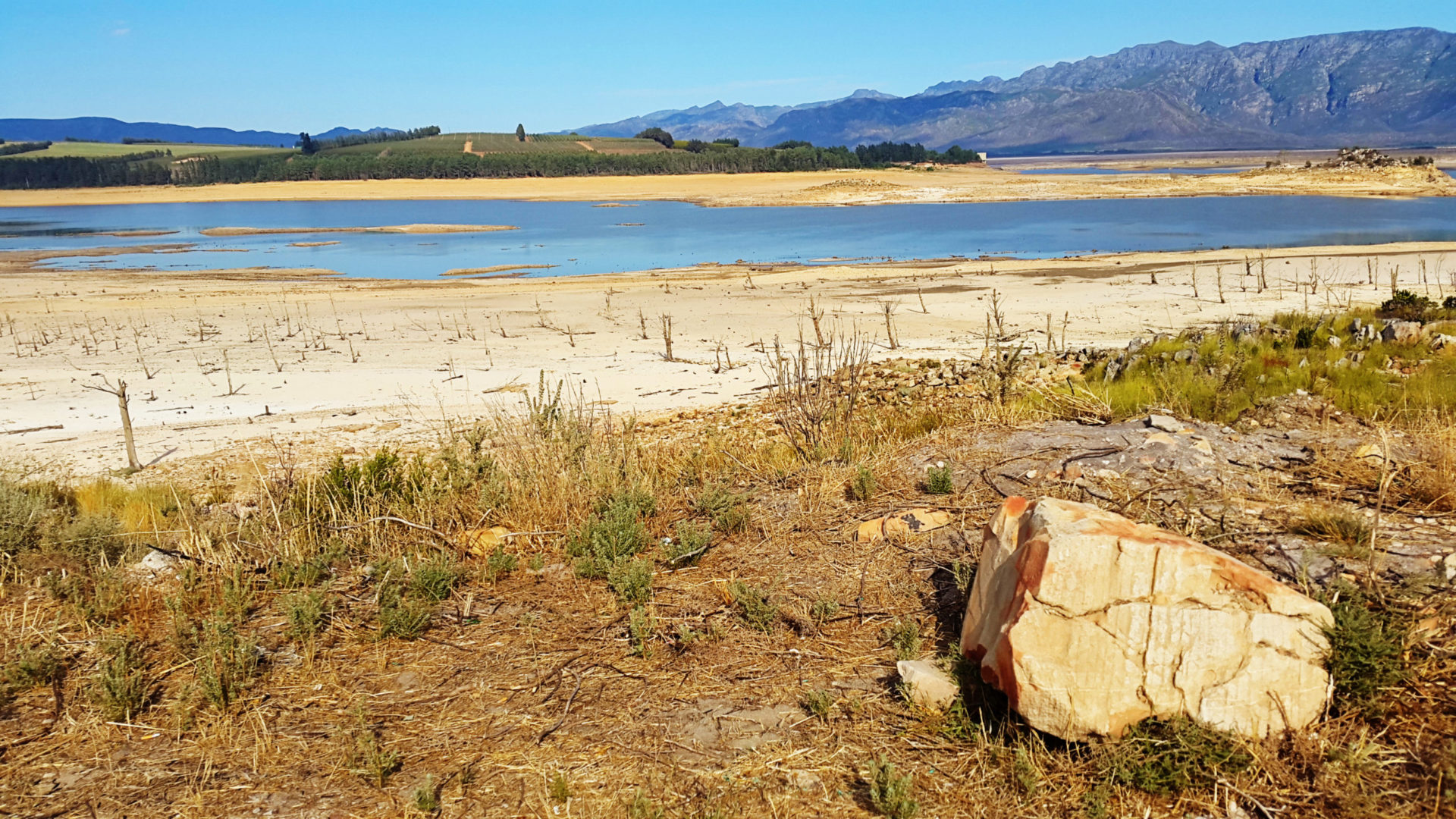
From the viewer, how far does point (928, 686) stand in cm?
371

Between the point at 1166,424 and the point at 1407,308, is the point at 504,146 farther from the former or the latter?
the point at 1166,424

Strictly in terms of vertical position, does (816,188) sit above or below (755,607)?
above

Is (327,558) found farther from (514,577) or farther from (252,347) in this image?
(252,347)

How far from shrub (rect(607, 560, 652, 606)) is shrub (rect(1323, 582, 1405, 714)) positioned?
9.50ft

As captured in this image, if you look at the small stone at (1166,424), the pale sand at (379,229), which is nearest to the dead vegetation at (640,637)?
the small stone at (1166,424)

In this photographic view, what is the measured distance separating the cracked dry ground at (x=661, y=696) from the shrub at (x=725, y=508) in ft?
0.45

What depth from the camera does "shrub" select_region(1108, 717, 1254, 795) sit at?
10.2 ft

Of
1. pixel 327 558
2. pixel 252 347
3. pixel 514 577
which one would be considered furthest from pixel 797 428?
pixel 252 347

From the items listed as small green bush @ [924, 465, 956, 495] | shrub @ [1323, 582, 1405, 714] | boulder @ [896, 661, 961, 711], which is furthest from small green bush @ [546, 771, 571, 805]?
small green bush @ [924, 465, 956, 495]

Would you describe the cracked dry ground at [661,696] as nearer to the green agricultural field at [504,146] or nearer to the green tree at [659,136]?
the green agricultural field at [504,146]

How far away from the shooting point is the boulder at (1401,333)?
393 inches

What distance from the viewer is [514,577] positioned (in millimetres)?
5344

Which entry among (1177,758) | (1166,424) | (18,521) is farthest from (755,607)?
(18,521)

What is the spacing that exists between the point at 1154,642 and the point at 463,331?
60.3 feet
